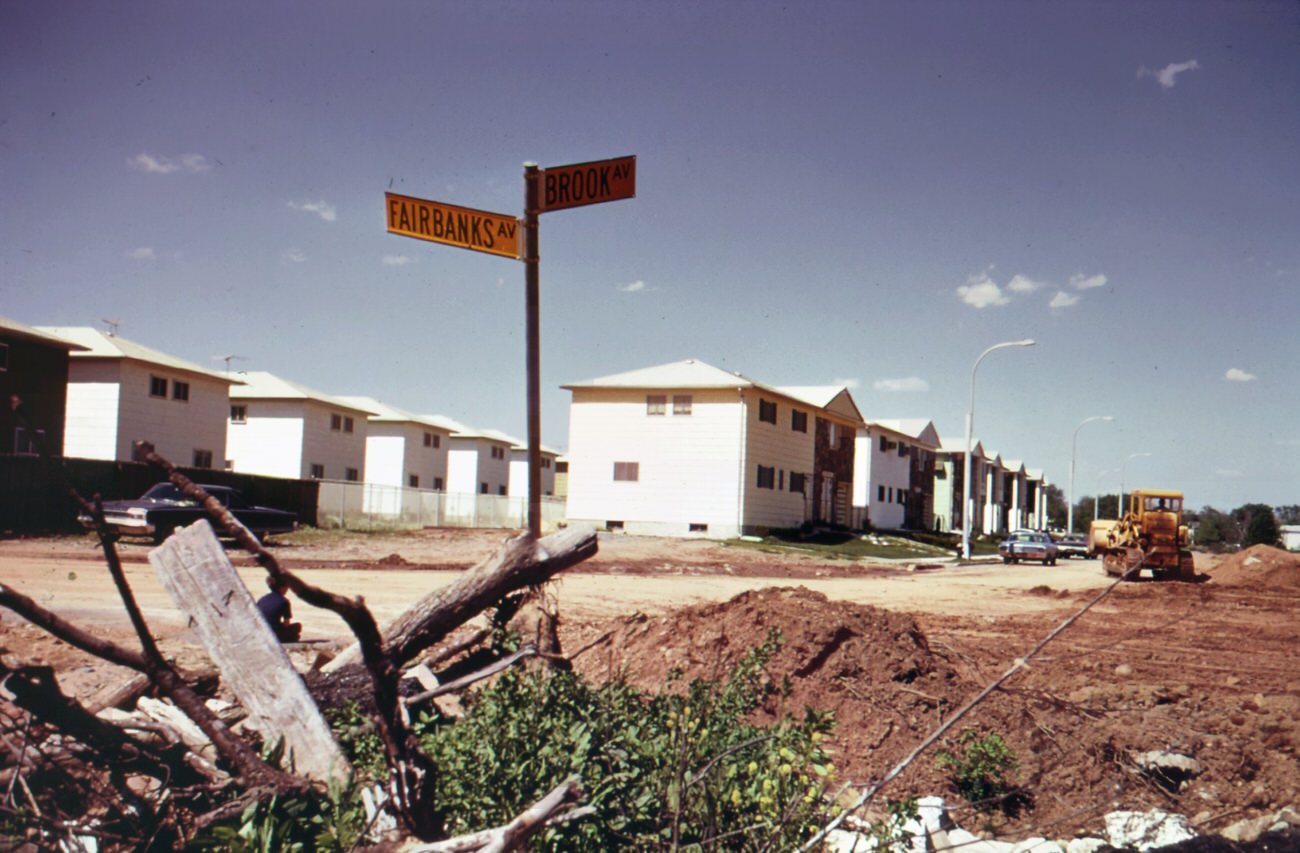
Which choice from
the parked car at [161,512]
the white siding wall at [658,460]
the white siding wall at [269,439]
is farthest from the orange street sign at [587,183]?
the white siding wall at [269,439]

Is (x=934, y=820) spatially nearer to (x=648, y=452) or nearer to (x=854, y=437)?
(x=648, y=452)

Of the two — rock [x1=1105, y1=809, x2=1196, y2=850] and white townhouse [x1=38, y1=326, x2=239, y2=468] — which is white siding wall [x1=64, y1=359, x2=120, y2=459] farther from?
rock [x1=1105, y1=809, x2=1196, y2=850]

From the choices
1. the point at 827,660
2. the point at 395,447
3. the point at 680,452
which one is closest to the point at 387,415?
the point at 395,447

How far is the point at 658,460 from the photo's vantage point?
39.2m

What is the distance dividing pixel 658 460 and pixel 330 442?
17420mm

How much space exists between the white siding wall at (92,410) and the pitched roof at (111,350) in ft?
1.40

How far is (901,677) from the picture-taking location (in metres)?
7.62

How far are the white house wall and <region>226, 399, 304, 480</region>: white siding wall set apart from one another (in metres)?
20.9

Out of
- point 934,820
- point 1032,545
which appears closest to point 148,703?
point 934,820

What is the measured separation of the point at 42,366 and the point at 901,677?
102 feet

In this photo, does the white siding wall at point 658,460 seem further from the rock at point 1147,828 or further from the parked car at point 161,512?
the rock at point 1147,828

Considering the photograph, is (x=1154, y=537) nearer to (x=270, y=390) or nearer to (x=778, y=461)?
(x=778, y=461)

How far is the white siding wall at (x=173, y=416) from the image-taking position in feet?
112

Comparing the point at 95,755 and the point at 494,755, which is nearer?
the point at 95,755
